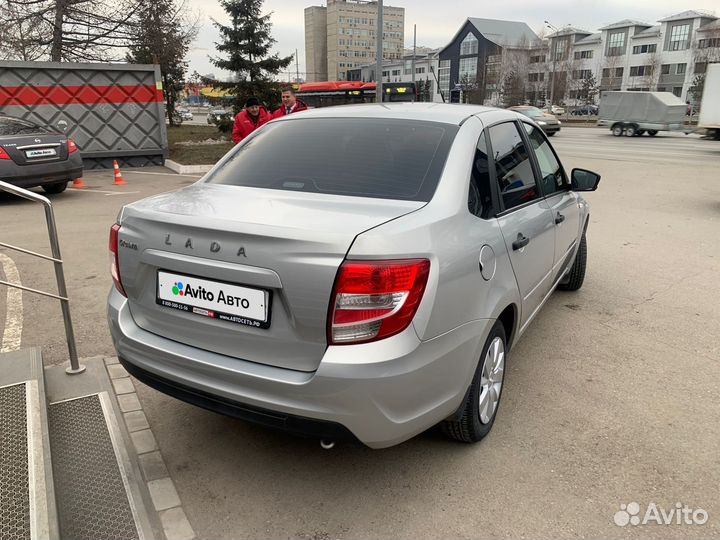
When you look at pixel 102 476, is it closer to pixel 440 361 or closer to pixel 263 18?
pixel 440 361

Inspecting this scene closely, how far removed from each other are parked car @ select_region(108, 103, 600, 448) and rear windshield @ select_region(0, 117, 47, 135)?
8.21 meters

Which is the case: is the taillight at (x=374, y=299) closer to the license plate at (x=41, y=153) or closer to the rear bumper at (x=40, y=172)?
the rear bumper at (x=40, y=172)

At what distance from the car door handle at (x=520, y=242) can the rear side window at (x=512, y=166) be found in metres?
0.17

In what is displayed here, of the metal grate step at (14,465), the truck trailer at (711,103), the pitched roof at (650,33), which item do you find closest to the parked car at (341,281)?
the metal grate step at (14,465)

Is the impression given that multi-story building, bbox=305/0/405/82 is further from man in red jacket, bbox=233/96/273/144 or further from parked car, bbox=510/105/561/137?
man in red jacket, bbox=233/96/273/144

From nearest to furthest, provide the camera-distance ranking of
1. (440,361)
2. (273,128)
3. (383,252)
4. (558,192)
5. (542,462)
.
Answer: (383,252)
(440,361)
(542,462)
(273,128)
(558,192)

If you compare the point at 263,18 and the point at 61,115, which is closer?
the point at 61,115

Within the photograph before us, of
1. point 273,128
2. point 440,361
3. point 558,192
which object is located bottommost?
point 440,361

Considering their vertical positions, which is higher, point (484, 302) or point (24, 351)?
point (484, 302)

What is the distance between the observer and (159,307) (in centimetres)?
252

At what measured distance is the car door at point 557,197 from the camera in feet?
12.5

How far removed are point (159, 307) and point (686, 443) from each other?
8.97 feet

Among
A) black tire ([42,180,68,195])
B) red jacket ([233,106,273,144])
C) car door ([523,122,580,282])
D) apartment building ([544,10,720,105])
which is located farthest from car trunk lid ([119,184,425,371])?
apartment building ([544,10,720,105])

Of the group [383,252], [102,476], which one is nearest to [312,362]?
[383,252]
